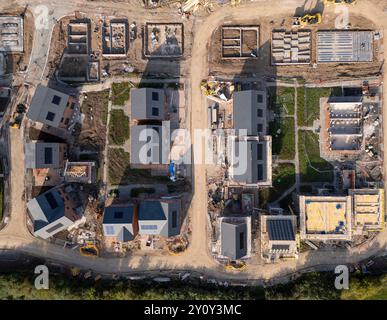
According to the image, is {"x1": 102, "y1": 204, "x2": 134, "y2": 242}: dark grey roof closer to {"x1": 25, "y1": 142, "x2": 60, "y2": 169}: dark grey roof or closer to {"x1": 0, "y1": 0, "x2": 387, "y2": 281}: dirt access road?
{"x1": 0, "y1": 0, "x2": 387, "y2": 281}: dirt access road

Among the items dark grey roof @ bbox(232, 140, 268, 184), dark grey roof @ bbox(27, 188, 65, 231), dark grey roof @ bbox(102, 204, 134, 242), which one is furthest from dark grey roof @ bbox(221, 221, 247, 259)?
dark grey roof @ bbox(27, 188, 65, 231)

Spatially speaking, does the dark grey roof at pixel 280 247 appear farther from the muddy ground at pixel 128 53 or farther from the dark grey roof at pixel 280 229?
the muddy ground at pixel 128 53

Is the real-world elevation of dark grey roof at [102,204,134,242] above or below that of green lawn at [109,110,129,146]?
below

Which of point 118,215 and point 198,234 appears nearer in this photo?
point 118,215

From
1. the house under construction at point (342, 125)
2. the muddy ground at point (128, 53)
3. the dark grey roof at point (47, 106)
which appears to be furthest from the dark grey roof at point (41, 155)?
the house under construction at point (342, 125)

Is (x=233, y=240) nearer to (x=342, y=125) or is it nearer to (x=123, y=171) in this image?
(x=123, y=171)

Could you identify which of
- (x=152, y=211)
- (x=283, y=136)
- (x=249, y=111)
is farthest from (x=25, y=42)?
(x=283, y=136)
